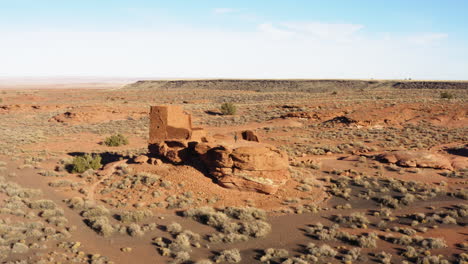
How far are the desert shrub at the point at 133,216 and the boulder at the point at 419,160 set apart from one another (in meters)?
14.1

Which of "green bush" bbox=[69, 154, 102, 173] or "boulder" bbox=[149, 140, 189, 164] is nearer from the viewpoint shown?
"boulder" bbox=[149, 140, 189, 164]

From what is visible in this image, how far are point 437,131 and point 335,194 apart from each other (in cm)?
1823

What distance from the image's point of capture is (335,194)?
14.4 m

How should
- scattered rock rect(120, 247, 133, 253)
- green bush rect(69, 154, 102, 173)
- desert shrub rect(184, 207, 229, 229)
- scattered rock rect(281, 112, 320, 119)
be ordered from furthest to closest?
scattered rock rect(281, 112, 320, 119)
green bush rect(69, 154, 102, 173)
desert shrub rect(184, 207, 229, 229)
scattered rock rect(120, 247, 133, 253)

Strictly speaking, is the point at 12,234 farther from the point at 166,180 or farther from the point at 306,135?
the point at 306,135

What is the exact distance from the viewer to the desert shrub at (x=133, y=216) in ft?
37.7

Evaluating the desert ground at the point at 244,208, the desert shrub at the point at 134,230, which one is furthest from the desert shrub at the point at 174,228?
the desert shrub at the point at 134,230

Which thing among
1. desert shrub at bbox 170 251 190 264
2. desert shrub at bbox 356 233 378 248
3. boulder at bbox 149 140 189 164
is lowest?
desert shrub at bbox 170 251 190 264

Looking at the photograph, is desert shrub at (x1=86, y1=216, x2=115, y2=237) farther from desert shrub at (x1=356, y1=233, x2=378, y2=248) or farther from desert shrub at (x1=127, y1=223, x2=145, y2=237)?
desert shrub at (x1=356, y1=233, x2=378, y2=248)

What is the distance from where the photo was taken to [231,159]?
13734 mm

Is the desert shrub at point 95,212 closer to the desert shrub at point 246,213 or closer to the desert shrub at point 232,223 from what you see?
the desert shrub at point 232,223

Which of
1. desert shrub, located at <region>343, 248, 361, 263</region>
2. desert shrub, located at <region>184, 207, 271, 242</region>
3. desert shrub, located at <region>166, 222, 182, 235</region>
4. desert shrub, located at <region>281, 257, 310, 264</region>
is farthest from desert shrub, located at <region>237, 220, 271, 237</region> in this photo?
desert shrub, located at <region>343, 248, 361, 263</region>

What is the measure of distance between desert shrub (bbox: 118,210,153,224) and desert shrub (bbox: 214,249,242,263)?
13.0 feet

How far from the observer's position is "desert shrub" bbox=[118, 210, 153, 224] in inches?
453
